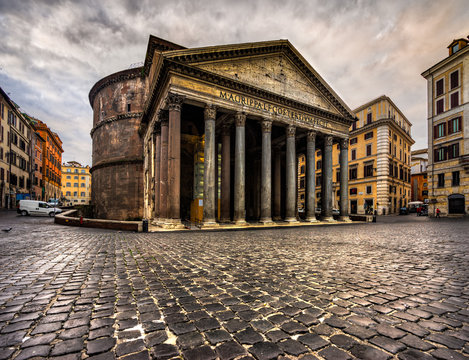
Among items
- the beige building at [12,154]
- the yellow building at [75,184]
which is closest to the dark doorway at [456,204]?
the beige building at [12,154]

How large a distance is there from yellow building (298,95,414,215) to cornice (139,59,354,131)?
17369 millimetres

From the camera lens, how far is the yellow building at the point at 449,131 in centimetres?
2530

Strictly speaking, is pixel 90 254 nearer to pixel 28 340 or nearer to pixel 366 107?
pixel 28 340

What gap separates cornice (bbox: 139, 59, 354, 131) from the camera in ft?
47.1

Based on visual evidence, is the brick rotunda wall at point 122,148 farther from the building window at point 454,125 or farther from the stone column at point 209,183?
the building window at point 454,125

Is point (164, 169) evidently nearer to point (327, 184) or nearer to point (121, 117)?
point (327, 184)

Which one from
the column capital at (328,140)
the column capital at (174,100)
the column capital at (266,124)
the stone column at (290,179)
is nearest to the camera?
the column capital at (174,100)

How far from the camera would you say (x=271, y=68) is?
18453mm

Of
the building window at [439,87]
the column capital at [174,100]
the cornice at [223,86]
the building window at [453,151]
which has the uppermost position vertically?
the building window at [439,87]

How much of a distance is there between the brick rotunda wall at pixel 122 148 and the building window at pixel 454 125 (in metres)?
35.9

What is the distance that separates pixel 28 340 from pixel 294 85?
69.6 ft

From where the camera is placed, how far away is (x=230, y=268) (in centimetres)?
469

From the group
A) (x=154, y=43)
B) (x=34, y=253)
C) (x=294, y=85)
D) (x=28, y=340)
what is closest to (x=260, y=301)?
(x=28, y=340)

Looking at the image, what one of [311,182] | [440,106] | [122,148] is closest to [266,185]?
[311,182]
